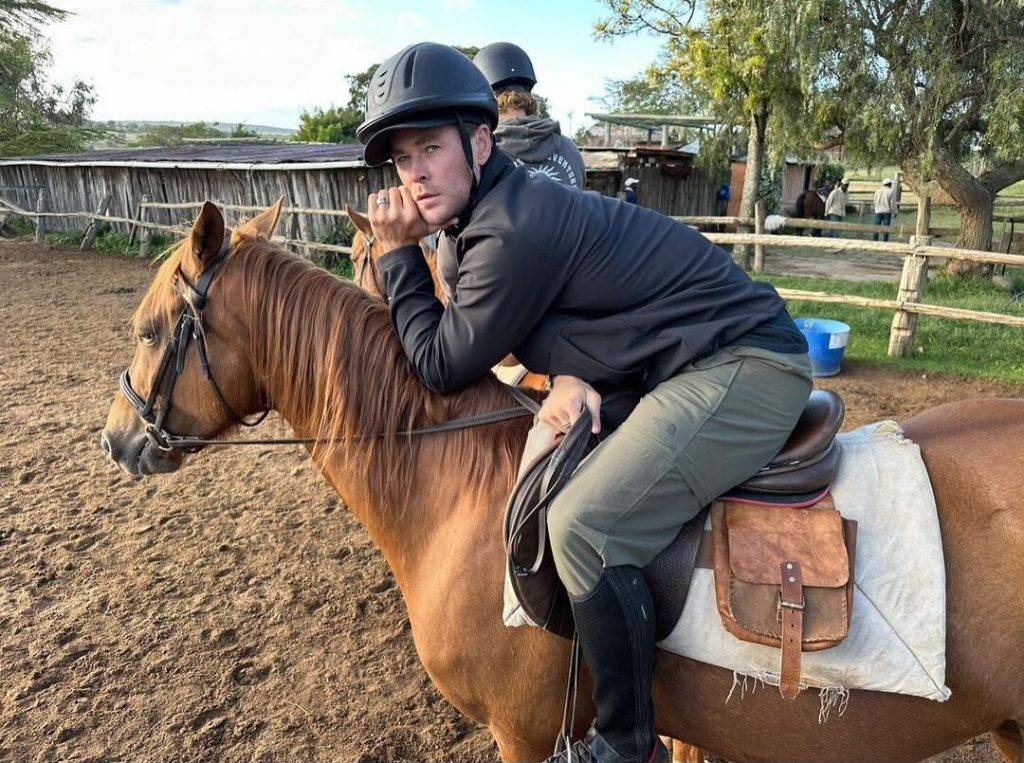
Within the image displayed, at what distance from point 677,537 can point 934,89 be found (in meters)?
12.3

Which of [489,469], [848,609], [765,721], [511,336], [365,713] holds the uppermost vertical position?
[511,336]

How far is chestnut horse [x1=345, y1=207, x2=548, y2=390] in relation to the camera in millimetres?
3689

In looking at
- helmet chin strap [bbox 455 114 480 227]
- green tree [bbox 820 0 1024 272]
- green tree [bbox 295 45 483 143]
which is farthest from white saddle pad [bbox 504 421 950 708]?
green tree [bbox 295 45 483 143]

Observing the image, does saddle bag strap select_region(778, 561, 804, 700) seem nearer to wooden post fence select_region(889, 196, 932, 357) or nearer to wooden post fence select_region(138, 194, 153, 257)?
wooden post fence select_region(889, 196, 932, 357)

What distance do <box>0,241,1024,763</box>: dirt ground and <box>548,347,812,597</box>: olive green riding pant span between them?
5.71ft

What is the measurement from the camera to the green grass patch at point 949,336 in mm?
7809

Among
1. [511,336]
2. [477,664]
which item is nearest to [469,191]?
[511,336]

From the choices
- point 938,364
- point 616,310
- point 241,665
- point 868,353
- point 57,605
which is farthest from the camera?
point 868,353

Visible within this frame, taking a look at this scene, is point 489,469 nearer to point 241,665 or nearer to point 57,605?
point 241,665

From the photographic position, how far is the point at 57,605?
3846 mm

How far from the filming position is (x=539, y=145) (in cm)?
398

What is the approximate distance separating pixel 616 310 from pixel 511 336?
298 millimetres

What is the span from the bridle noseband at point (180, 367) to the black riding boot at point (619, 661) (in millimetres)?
1309

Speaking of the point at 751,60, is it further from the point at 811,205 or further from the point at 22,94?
the point at 22,94
